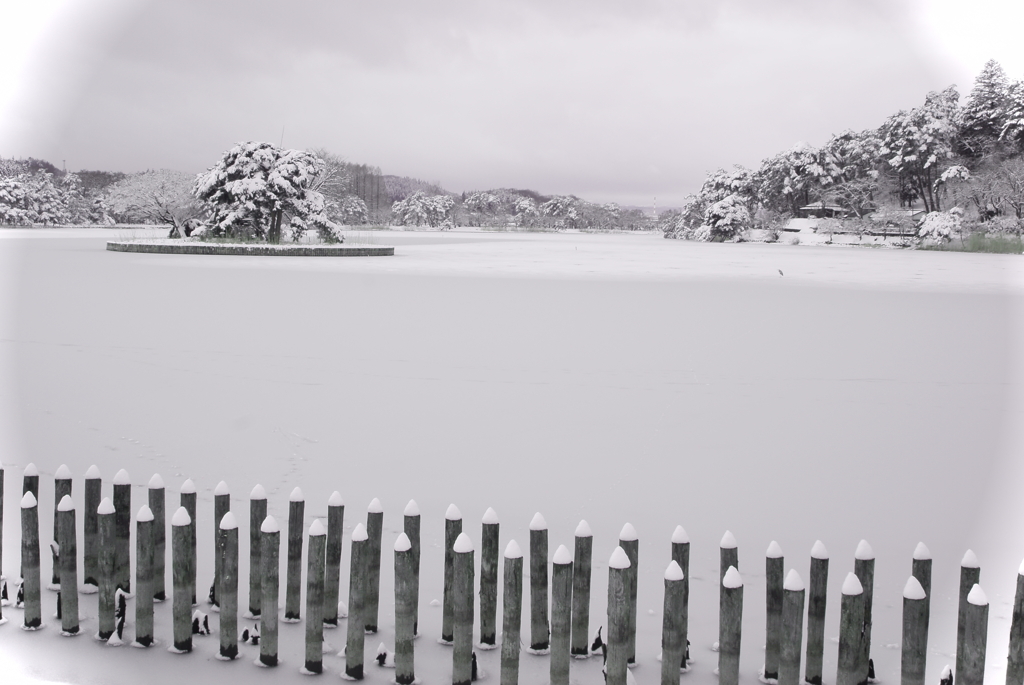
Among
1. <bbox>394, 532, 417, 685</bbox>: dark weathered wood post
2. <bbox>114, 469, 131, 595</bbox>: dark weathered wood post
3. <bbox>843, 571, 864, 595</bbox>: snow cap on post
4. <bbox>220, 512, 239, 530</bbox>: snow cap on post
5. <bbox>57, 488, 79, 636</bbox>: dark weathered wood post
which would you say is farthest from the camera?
<bbox>114, 469, 131, 595</bbox>: dark weathered wood post

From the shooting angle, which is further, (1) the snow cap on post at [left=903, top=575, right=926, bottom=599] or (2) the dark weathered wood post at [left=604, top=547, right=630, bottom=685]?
(2) the dark weathered wood post at [left=604, top=547, right=630, bottom=685]

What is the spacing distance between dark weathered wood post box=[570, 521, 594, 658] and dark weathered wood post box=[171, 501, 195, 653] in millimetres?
1598

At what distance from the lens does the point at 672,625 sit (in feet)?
10.0

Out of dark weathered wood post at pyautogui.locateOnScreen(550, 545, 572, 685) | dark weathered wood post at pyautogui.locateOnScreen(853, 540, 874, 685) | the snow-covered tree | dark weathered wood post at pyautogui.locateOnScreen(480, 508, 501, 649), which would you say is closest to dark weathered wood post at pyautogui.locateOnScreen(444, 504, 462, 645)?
dark weathered wood post at pyautogui.locateOnScreen(480, 508, 501, 649)

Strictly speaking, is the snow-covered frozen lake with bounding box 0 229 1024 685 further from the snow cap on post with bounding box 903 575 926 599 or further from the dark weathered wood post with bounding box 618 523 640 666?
the snow cap on post with bounding box 903 575 926 599

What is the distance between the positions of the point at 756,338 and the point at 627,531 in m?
9.05

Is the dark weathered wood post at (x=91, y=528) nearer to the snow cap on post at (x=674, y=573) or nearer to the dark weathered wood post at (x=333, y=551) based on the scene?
the dark weathered wood post at (x=333, y=551)

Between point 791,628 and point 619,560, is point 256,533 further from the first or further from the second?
point 791,628

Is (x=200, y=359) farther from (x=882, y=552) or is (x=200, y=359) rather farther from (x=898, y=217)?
(x=898, y=217)

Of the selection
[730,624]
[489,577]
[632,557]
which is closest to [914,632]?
[730,624]

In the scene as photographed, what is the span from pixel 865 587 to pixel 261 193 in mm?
30333

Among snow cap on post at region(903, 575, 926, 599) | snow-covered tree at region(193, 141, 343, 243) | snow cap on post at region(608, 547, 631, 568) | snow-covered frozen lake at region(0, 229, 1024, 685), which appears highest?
snow-covered tree at region(193, 141, 343, 243)

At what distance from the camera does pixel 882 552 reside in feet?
15.5

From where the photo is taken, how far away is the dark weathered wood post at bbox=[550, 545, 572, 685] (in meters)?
3.07
